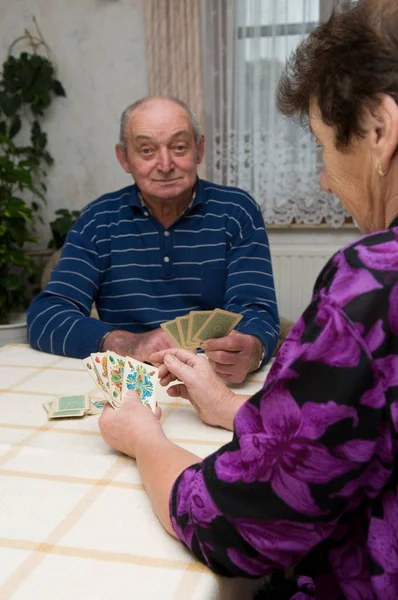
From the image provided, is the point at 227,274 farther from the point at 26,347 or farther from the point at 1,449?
the point at 1,449

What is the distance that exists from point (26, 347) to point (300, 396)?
4.75 ft

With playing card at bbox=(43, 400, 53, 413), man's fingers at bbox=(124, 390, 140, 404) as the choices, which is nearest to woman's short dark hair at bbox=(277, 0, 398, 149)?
man's fingers at bbox=(124, 390, 140, 404)

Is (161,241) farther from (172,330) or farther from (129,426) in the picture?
(129,426)

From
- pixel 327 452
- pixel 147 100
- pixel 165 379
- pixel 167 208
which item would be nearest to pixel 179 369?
pixel 165 379

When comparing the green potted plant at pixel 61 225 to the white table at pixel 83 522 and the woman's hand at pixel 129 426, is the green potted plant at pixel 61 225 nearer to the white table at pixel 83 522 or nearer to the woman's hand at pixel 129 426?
the white table at pixel 83 522

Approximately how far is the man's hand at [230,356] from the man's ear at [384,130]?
2.82 feet

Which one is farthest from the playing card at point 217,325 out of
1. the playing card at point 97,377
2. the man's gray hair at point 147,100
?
the man's gray hair at point 147,100

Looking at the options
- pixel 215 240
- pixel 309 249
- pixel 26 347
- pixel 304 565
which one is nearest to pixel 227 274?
pixel 215 240

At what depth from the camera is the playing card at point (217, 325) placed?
1508 millimetres

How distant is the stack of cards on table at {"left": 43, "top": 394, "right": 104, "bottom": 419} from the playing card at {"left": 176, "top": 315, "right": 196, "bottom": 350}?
0.27 metres

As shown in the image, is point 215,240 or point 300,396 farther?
point 215,240

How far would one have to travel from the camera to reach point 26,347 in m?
1.97

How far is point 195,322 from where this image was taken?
1.51m

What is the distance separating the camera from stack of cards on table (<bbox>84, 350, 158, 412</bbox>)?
1252 millimetres
